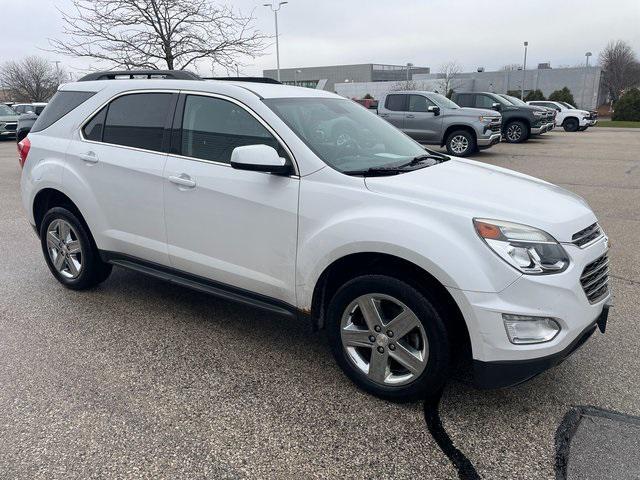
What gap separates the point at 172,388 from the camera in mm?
3189

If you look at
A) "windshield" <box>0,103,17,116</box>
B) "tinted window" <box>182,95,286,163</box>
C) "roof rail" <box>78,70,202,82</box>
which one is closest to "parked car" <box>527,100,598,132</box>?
"windshield" <box>0,103,17,116</box>

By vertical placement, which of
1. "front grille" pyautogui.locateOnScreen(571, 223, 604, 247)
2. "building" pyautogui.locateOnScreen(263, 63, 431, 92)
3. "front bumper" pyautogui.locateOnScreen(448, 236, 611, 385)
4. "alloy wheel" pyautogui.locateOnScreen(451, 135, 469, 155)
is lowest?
"alloy wheel" pyautogui.locateOnScreen(451, 135, 469, 155)

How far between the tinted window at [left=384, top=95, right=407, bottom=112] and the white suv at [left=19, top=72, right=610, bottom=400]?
12.4m

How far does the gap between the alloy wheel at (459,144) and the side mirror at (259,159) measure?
13389 mm

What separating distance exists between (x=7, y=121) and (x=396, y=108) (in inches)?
712

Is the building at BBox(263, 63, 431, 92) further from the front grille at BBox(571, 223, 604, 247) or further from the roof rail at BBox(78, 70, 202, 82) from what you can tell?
the front grille at BBox(571, 223, 604, 247)

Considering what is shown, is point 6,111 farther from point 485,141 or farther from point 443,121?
point 485,141

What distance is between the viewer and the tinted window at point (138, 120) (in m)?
3.92

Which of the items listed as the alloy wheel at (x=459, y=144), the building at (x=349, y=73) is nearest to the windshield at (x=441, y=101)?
the alloy wheel at (x=459, y=144)

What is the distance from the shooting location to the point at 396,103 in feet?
53.2

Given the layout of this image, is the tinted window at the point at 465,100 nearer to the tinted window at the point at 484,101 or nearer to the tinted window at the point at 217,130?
the tinted window at the point at 484,101

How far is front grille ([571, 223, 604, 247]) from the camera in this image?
9.13 feet

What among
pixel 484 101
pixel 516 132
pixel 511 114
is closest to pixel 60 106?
pixel 484 101

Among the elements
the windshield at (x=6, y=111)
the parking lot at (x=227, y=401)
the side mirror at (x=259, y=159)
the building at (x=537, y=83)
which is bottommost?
the parking lot at (x=227, y=401)
